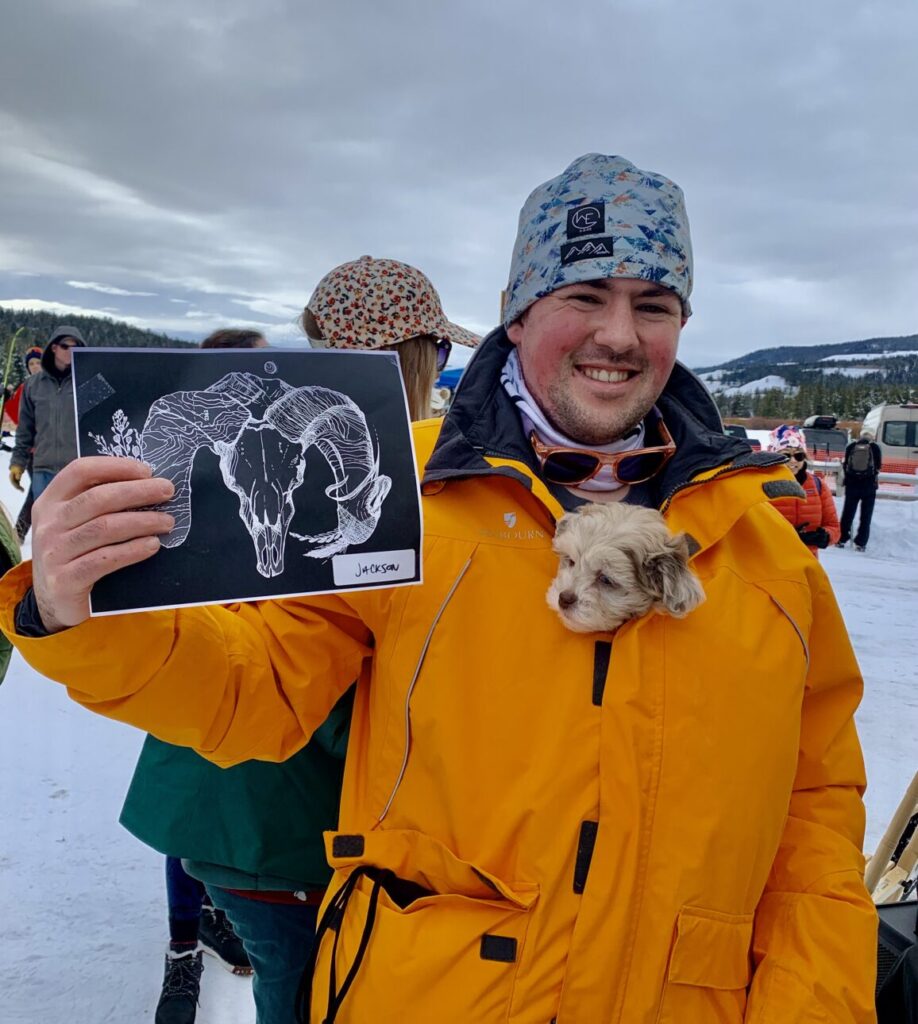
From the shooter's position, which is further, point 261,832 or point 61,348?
point 61,348

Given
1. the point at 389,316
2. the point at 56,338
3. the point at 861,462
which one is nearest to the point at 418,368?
the point at 389,316

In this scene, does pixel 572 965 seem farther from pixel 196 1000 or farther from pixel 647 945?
pixel 196 1000

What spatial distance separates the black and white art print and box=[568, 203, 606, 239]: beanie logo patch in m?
0.58

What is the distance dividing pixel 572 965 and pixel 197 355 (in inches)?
47.4

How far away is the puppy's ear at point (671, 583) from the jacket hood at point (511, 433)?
0.27 metres

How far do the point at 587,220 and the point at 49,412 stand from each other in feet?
22.8

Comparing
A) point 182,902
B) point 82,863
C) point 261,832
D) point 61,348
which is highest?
point 61,348

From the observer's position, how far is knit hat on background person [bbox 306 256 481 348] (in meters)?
2.23

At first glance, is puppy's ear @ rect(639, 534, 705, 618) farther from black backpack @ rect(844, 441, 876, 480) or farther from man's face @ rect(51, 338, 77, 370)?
black backpack @ rect(844, 441, 876, 480)

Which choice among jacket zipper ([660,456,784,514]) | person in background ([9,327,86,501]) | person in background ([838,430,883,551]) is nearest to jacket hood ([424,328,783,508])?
jacket zipper ([660,456,784,514])

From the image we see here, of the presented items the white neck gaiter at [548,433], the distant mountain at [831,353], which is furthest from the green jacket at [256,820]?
the distant mountain at [831,353]

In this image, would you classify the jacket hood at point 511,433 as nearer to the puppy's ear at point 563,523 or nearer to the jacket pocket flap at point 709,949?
the puppy's ear at point 563,523

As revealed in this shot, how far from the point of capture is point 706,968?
4.22 feet

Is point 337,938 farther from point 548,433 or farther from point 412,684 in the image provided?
point 548,433
